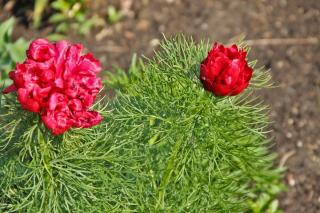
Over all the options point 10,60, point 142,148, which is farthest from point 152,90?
point 10,60

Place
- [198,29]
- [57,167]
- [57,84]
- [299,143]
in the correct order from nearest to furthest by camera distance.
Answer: [57,84] → [57,167] → [299,143] → [198,29]

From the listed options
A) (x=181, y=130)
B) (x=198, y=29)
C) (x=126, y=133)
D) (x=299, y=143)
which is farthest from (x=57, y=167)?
(x=198, y=29)

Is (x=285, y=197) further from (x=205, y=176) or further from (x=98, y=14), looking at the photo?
(x=98, y=14)

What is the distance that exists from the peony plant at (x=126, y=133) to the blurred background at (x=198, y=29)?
1.58 metres

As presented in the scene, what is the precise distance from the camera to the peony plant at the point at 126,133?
2225 millimetres

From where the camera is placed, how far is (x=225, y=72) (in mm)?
2314

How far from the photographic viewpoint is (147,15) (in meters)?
5.11

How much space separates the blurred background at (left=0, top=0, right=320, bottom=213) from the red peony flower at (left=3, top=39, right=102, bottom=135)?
2.18 meters

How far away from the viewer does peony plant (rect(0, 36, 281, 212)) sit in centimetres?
222

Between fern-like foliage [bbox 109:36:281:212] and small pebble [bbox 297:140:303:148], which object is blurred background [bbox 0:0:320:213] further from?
fern-like foliage [bbox 109:36:281:212]

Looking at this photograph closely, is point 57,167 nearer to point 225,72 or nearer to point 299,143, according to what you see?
point 225,72

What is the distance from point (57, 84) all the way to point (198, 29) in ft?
9.54

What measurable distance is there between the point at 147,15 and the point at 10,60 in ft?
3.84

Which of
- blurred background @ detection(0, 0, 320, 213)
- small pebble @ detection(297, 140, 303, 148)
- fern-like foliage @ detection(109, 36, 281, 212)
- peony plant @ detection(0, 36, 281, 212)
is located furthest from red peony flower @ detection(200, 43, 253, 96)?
blurred background @ detection(0, 0, 320, 213)
